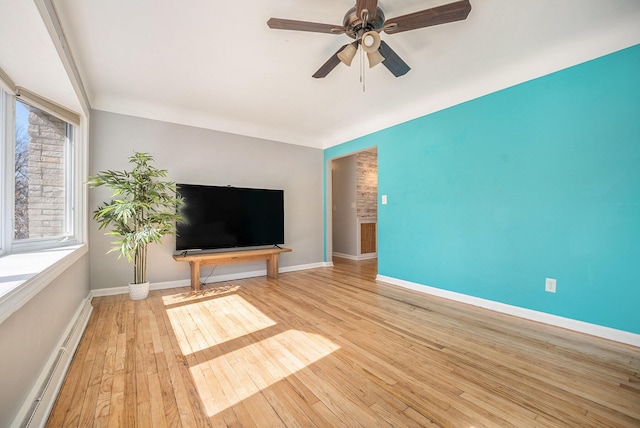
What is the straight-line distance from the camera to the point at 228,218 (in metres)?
3.85

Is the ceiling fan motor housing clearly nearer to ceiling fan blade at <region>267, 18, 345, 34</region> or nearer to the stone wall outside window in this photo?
ceiling fan blade at <region>267, 18, 345, 34</region>

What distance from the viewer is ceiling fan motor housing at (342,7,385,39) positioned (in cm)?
176

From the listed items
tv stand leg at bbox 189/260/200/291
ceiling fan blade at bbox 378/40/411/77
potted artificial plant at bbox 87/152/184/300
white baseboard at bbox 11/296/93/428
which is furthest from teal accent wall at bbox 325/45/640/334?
white baseboard at bbox 11/296/93/428

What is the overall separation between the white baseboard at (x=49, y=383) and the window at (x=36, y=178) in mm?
738

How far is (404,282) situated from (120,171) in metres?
4.02

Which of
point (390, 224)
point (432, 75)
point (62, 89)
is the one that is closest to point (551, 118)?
point (432, 75)

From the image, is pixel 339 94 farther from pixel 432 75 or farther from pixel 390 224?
pixel 390 224

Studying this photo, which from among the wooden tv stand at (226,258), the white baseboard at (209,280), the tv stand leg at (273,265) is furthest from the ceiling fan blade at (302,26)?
the white baseboard at (209,280)

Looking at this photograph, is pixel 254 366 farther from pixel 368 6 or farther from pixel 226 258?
pixel 368 6

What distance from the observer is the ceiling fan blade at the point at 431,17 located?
5.27 ft

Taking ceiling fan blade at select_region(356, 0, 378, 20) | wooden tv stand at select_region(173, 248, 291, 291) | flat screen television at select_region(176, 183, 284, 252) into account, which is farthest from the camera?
flat screen television at select_region(176, 183, 284, 252)

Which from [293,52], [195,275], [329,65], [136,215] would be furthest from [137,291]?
[329,65]

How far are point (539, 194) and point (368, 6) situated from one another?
2.28 meters

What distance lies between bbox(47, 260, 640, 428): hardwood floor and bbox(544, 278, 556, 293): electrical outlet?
0.35 meters
